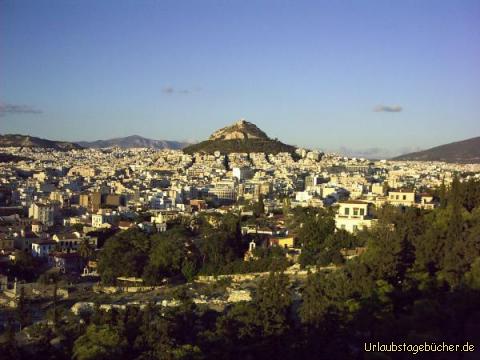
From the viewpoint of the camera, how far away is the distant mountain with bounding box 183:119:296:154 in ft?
244

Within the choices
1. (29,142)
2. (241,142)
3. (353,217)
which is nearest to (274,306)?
(353,217)

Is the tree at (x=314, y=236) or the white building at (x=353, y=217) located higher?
the white building at (x=353, y=217)

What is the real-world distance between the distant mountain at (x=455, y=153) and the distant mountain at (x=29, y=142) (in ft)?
168

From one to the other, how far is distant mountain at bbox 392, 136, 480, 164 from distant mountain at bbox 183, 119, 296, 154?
21961 mm

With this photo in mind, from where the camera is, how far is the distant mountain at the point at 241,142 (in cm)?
7431

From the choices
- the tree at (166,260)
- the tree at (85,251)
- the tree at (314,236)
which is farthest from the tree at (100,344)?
the tree at (85,251)

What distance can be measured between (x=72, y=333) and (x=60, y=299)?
258 inches

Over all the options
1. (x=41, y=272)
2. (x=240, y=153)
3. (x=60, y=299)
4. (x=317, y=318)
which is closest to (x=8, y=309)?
(x=60, y=299)

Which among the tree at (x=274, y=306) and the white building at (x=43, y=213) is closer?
the tree at (x=274, y=306)

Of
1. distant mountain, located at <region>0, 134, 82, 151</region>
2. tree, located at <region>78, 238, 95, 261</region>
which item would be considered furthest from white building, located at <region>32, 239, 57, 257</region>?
distant mountain, located at <region>0, 134, 82, 151</region>

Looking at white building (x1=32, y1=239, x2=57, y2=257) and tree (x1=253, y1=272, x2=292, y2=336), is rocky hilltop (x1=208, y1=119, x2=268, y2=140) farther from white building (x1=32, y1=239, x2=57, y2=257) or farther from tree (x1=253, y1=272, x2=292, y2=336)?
tree (x1=253, y1=272, x2=292, y2=336)

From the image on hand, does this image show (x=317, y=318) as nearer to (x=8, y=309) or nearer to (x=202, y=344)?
(x=202, y=344)

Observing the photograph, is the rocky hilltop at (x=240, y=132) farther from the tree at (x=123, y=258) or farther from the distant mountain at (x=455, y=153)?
the tree at (x=123, y=258)

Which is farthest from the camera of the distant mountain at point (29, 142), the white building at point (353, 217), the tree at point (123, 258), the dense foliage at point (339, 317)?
the distant mountain at point (29, 142)
